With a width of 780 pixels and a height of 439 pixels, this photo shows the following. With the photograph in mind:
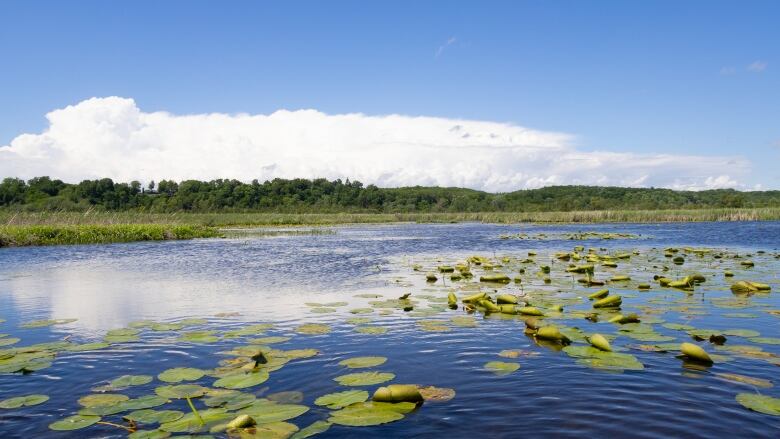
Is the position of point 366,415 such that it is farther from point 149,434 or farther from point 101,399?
point 101,399

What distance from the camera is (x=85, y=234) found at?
34.2m

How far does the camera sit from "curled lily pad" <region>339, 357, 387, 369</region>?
6.30 meters

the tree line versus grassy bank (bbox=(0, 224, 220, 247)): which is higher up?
the tree line

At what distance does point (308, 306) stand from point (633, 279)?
8.04 metres

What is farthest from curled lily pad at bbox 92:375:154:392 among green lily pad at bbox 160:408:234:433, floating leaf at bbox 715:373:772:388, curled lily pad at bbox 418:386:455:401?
floating leaf at bbox 715:373:772:388

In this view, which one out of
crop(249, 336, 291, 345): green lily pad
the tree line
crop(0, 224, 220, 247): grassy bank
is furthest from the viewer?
the tree line

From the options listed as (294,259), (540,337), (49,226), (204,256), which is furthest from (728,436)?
(49,226)

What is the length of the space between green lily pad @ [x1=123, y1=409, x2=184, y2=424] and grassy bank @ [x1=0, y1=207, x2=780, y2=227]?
121ft

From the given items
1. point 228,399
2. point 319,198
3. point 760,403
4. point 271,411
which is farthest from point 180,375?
point 319,198

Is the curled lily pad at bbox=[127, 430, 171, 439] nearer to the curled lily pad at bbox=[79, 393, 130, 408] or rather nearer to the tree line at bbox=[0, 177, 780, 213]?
the curled lily pad at bbox=[79, 393, 130, 408]

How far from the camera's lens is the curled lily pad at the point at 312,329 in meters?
8.28

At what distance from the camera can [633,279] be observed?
13305 millimetres

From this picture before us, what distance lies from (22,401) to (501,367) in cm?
493

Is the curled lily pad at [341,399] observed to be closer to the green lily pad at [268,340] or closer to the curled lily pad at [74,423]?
the curled lily pad at [74,423]
